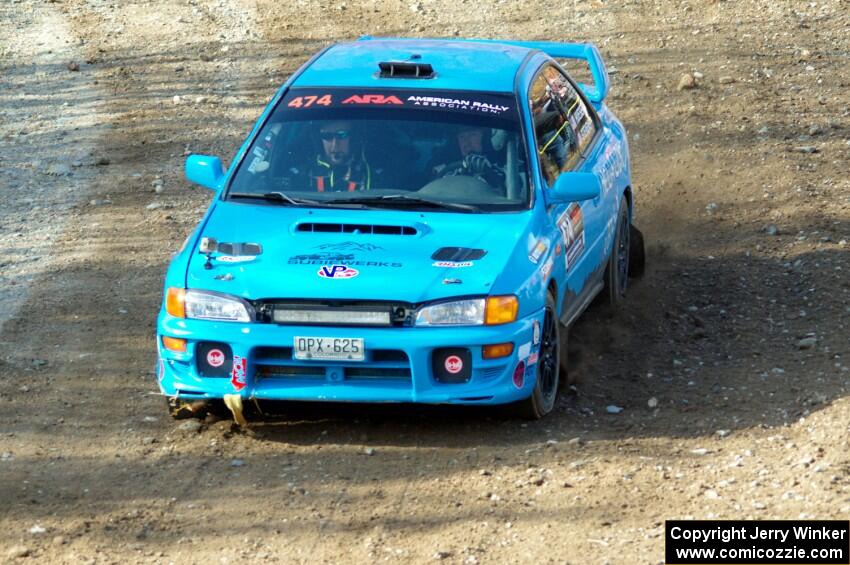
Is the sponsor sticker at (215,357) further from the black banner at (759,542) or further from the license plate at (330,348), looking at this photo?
the black banner at (759,542)

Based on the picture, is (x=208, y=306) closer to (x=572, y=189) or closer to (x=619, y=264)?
(x=572, y=189)

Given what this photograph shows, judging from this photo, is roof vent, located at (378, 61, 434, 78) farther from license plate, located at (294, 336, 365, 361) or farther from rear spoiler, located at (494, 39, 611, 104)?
license plate, located at (294, 336, 365, 361)

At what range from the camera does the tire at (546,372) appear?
7.37m

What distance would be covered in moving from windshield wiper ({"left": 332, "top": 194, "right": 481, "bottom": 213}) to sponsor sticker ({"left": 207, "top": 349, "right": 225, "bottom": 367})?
1.07 meters

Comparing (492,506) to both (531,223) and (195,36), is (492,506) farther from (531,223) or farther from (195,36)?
(195,36)

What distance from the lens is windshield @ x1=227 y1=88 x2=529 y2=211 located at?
7734 mm

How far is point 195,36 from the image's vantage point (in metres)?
17.0

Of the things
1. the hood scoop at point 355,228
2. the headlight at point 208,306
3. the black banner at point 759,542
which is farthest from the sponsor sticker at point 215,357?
the black banner at point 759,542

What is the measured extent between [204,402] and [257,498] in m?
1.09

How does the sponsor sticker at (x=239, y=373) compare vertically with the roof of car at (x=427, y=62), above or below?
below

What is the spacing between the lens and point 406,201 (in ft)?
25.1

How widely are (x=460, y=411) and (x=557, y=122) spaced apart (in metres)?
1.95

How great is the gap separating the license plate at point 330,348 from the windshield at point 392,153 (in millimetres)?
1009

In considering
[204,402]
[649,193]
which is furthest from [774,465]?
[649,193]
